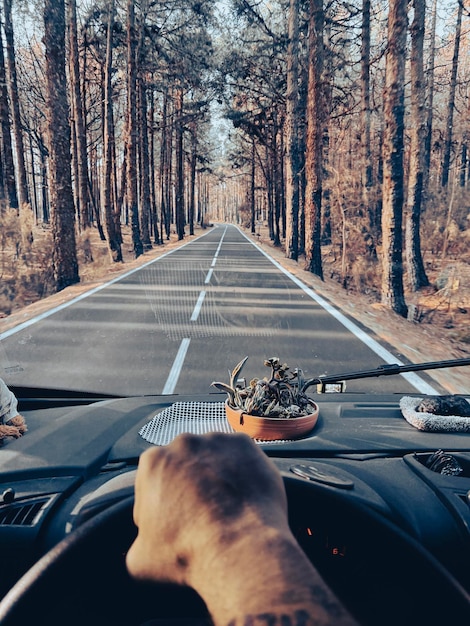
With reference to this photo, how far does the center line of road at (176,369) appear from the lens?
10.1 feet

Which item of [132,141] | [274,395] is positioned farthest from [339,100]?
[132,141]

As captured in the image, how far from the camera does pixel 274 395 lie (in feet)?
7.40

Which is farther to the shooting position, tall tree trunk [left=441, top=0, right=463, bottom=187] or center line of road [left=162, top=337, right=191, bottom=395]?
tall tree trunk [left=441, top=0, right=463, bottom=187]

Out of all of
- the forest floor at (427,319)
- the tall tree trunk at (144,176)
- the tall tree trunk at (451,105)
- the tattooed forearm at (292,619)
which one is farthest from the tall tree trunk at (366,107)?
the tall tree trunk at (144,176)

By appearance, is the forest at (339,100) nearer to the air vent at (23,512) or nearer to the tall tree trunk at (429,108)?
the tall tree trunk at (429,108)

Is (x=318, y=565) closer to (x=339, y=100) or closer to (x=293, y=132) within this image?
(x=293, y=132)

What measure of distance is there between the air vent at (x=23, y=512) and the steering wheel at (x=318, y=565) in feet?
1.94

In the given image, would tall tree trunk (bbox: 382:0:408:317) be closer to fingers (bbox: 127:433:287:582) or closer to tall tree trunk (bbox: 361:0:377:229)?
tall tree trunk (bbox: 361:0:377:229)

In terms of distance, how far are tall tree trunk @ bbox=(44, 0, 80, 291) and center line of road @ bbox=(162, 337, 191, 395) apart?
4.84 m

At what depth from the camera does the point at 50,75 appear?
324 inches

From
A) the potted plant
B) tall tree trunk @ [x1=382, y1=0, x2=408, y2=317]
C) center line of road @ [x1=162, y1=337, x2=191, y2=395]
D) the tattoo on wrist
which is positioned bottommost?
center line of road @ [x1=162, y1=337, x2=191, y2=395]

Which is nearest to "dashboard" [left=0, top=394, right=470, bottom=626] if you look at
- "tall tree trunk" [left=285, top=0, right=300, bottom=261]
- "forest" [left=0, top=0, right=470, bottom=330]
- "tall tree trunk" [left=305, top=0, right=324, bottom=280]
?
"forest" [left=0, top=0, right=470, bottom=330]

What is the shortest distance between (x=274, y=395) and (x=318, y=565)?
102cm

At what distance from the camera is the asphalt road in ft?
9.91
